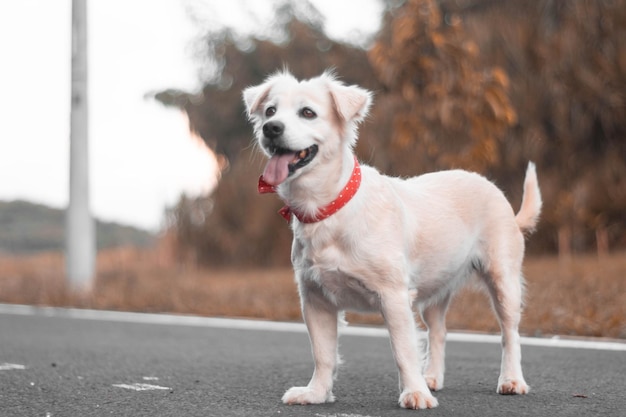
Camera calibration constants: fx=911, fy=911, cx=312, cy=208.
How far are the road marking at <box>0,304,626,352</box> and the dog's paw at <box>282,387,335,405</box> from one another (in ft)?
2.08

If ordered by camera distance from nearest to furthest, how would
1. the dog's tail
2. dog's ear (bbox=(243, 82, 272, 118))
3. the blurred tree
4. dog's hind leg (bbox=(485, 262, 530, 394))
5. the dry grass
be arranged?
dog's ear (bbox=(243, 82, 272, 118)), dog's hind leg (bbox=(485, 262, 530, 394)), the dog's tail, the dry grass, the blurred tree

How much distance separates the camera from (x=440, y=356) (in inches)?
191

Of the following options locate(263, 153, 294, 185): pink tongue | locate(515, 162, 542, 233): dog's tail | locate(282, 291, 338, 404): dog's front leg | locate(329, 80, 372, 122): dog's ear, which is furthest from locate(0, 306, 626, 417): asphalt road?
locate(329, 80, 372, 122): dog's ear

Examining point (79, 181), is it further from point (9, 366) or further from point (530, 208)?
point (530, 208)

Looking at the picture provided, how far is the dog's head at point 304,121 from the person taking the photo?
3.96 m

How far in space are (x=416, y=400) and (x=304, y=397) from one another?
1.80 ft

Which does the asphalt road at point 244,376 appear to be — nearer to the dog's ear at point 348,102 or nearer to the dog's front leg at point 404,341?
the dog's front leg at point 404,341

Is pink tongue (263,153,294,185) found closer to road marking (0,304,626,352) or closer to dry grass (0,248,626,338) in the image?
road marking (0,304,626,352)

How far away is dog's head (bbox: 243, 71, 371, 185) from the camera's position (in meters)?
3.96

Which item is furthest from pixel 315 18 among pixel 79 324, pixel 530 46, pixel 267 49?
pixel 79 324

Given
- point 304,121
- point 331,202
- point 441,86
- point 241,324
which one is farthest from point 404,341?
point 441,86

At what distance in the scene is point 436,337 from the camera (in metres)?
4.91

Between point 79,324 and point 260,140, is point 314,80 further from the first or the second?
point 79,324

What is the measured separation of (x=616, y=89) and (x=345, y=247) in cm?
1096
